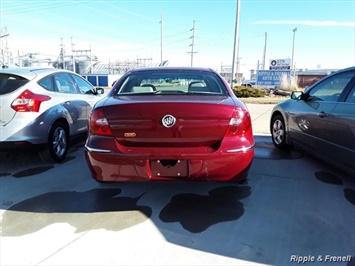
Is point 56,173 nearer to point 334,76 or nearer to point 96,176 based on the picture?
point 96,176

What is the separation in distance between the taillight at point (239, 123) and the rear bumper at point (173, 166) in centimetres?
16

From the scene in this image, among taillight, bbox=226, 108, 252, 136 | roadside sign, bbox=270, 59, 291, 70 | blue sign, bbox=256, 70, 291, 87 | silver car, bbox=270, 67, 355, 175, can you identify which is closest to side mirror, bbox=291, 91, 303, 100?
silver car, bbox=270, 67, 355, 175

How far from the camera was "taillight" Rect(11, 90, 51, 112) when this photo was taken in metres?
4.11

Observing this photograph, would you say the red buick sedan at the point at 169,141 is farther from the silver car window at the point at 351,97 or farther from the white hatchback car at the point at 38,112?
the white hatchback car at the point at 38,112

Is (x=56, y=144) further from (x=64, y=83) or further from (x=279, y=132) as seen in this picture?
(x=279, y=132)

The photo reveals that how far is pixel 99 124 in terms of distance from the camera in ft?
9.37

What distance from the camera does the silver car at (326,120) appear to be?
11.5 feet

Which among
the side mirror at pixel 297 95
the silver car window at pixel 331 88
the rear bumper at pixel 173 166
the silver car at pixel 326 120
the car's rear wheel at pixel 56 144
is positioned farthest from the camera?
the side mirror at pixel 297 95

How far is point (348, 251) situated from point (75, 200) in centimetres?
276

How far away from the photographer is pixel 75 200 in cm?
339

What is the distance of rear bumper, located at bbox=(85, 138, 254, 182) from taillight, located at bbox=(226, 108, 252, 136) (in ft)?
0.53

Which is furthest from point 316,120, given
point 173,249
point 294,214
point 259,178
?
point 173,249

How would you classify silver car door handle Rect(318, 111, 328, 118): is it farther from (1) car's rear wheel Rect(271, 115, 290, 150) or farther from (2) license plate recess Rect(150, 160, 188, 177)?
(2) license plate recess Rect(150, 160, 188, 177)

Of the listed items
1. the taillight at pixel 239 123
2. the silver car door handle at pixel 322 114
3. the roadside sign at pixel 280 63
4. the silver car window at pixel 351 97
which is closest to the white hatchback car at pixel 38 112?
the taillight at pixel 239 123
